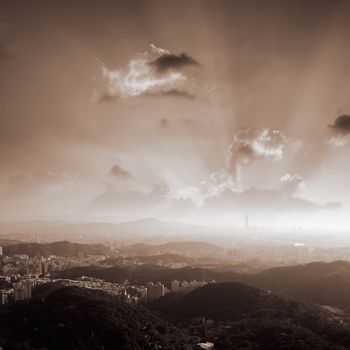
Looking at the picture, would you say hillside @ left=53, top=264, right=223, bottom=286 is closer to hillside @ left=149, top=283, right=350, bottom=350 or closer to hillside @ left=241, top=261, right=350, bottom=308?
hillside @ left=241, top=261, right=350, bottom=308

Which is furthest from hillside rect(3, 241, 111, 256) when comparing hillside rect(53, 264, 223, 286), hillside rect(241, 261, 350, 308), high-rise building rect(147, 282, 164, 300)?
high-rise building rect(147, 282, 164, 300)

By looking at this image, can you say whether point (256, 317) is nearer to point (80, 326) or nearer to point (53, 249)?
point (80, 326)

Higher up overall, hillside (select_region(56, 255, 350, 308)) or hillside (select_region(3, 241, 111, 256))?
hillside (select_region(3, 241, 111, 256))

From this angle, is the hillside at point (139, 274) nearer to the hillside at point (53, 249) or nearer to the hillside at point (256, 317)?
the hillside at point (256, 317)

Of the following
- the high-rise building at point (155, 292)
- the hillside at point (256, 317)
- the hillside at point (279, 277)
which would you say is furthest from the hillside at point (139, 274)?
the hillside at point (256, 317)

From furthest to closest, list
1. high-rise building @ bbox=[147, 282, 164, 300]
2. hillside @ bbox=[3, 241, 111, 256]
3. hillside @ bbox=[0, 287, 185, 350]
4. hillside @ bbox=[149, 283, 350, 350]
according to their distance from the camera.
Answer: hillside @ bbox=[3, 241, 111, 256]
high-rise building @ bbox=[147, 282, 164, 300]
hillside @ bbox=[149, 283, 350, 350]
hillside @ bbox=[0, 287, 185, 350]

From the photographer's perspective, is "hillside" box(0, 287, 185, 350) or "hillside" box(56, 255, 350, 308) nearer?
"hillside" box(0, 287, 185, 350)
